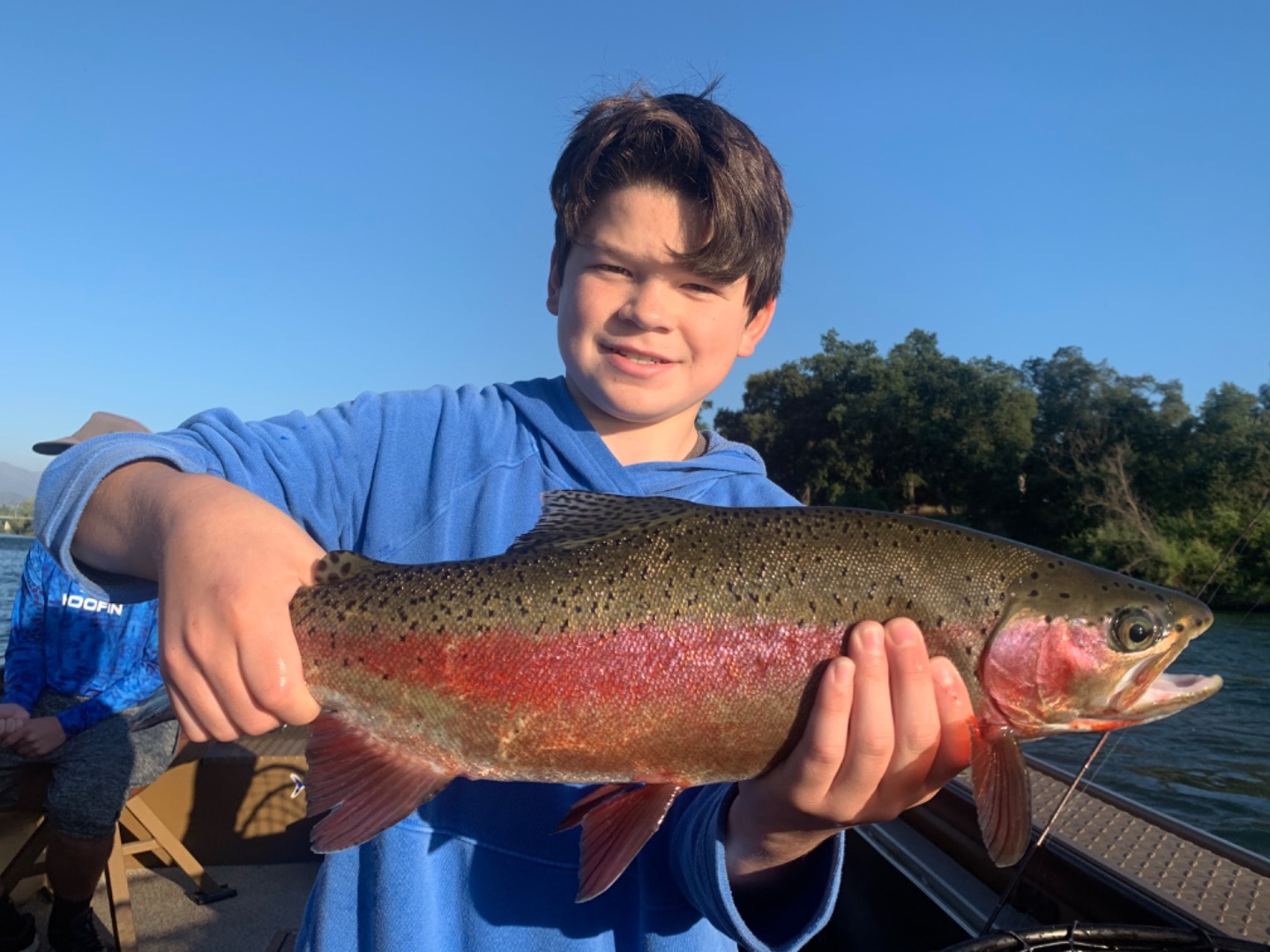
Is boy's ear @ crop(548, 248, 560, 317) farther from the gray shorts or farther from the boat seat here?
the boat seat

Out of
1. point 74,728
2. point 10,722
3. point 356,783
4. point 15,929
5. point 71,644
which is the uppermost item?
point 356,783

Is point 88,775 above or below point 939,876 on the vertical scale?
below

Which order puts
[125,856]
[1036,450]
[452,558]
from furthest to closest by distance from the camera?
[1036,450], [125,856], [452,558]

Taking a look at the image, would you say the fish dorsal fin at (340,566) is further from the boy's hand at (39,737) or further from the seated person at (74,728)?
the boy's hand at (39,737)

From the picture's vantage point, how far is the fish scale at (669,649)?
81.3 inches

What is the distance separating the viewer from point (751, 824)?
6.86 ft

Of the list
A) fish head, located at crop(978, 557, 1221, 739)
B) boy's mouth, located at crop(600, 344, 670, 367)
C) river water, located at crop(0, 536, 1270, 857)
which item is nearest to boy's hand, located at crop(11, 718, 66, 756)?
boy's mouth, located at crop(600, 344, 670, 367)

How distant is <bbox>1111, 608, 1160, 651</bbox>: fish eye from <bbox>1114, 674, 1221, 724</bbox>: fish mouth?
12 cm

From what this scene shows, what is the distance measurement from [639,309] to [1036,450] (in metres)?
57.4

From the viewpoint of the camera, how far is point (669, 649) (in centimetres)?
211

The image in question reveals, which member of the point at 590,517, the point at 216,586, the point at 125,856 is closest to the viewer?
the point at 216,586

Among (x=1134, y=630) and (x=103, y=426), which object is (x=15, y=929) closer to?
(x=103, y=426)

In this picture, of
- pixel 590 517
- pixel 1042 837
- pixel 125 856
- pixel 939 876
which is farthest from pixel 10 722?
pixel 1042 837

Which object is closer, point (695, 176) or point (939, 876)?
point (695, 176)
